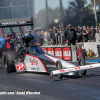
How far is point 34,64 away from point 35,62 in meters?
0.10

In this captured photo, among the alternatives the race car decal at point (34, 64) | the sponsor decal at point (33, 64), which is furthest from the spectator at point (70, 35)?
the sponsor decal at point (33, 64)

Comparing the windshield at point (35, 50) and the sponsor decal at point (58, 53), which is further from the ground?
the windshield at point (35, 50)

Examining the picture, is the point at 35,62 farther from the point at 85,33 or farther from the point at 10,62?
the point at 85,33

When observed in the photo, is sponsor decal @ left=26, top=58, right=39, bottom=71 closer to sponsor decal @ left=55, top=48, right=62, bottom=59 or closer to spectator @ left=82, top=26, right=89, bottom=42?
sponsor decal @ left=55, top=48, right=62, bottom=59

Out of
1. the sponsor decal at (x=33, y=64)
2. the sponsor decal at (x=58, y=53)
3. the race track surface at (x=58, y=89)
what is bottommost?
the race track surface at (x=58, y=89)

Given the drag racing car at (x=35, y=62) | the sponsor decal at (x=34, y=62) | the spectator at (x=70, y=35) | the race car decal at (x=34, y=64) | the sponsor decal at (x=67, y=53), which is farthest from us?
the sponsor decal at (x=67, y=53)

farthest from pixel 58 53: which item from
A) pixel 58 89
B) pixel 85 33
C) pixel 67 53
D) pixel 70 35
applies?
pixel 58 89

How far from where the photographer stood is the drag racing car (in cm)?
883

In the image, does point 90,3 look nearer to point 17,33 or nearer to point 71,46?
point 71,46

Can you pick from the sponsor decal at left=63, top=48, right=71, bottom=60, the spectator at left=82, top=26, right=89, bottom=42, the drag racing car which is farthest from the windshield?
the spectator at left=82, top=26, right=89, bottom=42

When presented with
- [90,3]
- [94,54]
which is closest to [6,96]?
[94,54]

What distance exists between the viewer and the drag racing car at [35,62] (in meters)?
8.83

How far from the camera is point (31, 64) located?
10.2 metres

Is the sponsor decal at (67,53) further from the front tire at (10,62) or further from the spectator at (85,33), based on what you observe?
the front tire at (10,62)
